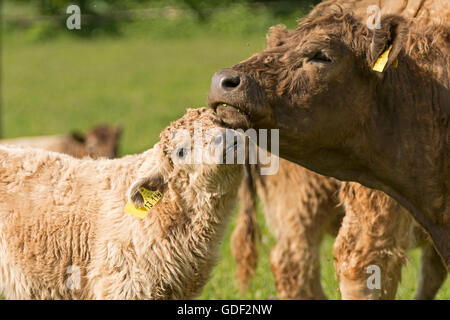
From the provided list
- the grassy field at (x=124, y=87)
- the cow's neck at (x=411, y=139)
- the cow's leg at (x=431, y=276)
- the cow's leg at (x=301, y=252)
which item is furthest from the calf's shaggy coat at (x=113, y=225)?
the cow's leg at (x=431, y=276)

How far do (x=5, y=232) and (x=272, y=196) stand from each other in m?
2.20

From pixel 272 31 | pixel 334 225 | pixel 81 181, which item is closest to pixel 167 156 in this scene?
pixel 81 181

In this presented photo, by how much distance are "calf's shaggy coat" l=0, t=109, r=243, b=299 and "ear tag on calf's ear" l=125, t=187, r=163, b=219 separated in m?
0.05

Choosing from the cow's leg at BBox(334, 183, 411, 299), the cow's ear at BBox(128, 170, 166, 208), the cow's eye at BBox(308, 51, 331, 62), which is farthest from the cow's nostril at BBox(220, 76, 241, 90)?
the cow's leg at BBox(334, 183, 411, 299)

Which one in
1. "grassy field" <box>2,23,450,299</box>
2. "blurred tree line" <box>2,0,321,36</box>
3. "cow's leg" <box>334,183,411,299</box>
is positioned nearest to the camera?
"cow's leg" <box>334,183,411,299</box>

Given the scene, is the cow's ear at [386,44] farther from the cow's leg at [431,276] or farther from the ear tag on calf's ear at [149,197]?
the cow's leg at [431,276]

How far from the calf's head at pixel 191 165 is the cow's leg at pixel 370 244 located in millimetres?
785

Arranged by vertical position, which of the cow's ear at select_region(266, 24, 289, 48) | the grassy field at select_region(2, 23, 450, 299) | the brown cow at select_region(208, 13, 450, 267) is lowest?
the brown cow at select_region(208, 13, 450, 267)

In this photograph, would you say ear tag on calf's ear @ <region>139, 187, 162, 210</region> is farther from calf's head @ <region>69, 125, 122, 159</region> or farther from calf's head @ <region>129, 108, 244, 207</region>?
calf's head @ <region>69, 125, 122, 159</region>

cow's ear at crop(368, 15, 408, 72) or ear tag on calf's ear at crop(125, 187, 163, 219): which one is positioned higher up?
cow's ear at crop(368, 15, 408, 72)

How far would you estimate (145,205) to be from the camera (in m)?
4.25

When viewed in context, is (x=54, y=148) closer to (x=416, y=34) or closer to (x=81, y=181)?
(x=81, y=181)

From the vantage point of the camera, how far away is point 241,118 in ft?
11.2

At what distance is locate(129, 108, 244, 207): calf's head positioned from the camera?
13.8 feet
